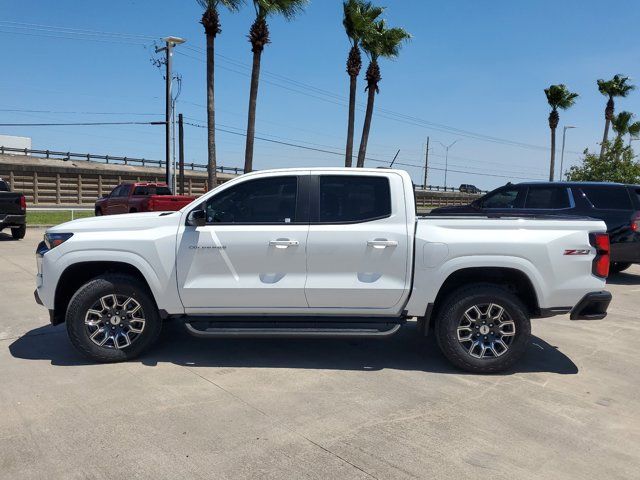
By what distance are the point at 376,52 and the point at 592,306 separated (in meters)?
24.9

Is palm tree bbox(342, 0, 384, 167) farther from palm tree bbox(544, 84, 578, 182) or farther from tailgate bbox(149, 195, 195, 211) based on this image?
palm tree bbox(544, 84, 578, 182)

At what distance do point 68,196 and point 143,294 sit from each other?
1424 inches

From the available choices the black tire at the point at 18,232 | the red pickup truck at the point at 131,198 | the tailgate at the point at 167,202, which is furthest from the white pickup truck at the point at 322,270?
the red pickup truck at the point at 131,198

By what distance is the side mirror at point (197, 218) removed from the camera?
481 centimetres

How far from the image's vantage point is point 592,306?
4828mm

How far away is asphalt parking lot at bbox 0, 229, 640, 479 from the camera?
10.8 ft

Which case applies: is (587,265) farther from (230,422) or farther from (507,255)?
(230,422)

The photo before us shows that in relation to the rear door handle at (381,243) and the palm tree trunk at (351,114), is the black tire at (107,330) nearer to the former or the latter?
the rear door handle at (381,243)

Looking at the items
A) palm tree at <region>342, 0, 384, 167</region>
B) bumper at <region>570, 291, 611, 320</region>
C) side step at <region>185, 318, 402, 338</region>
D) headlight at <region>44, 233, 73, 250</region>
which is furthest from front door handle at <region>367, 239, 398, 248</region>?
palm tree at <region>342, 0, 384, 167</region>

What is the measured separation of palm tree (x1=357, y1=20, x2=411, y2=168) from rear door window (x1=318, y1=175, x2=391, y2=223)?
23.4m

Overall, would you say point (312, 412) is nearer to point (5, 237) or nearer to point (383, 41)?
point (5, 237)

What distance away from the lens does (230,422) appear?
12.6 feet

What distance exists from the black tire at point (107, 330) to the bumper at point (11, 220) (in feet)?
35.1

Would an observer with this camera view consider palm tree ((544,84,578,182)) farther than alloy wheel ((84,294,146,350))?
Yes
